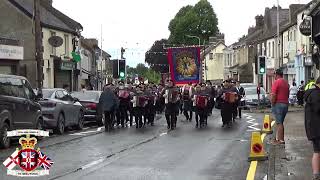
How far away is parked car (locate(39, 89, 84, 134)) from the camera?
19.9m

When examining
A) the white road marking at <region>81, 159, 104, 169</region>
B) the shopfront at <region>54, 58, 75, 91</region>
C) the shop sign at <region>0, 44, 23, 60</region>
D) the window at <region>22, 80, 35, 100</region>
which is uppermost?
the shop sign at <region>0, 44, 23, 60</region>

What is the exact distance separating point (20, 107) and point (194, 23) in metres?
80.9

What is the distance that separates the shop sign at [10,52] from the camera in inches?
1199

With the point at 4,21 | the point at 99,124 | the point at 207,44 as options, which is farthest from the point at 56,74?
the point at 207,44

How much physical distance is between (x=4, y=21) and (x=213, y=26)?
63.5m

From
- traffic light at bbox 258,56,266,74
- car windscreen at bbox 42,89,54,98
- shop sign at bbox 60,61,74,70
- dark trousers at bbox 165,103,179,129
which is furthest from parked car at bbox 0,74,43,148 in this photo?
shop sign at bbox 60,61,74,70

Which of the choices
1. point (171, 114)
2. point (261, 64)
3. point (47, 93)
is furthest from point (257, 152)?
point (261, 64)

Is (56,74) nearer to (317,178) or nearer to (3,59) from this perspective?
(3,59)

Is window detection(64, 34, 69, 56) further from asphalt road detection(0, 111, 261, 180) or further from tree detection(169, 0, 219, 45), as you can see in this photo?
tree detection(169, 0, 219, 45)

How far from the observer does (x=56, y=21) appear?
45.2m

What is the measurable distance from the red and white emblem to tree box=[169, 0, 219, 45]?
288 ft

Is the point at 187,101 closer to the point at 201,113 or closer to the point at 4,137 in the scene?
the point at 201,113

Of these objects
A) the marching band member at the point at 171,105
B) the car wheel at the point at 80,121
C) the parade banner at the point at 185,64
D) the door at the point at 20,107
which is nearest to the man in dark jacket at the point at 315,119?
the door at the point at 20,107

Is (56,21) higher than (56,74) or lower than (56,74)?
higher
